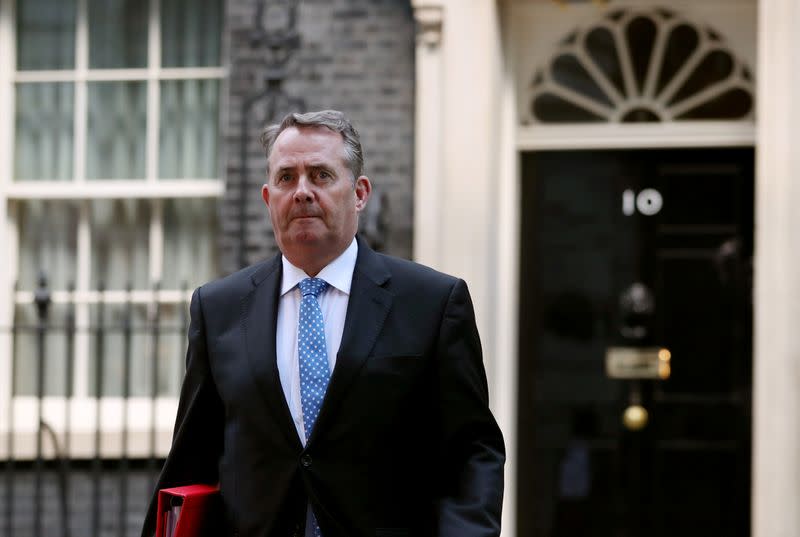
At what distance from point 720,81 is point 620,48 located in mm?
568

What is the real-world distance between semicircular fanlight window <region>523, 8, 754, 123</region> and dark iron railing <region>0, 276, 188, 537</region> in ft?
7.80

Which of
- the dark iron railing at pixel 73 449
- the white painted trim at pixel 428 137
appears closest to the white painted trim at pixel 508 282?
the white painted trim at pixel 428 137

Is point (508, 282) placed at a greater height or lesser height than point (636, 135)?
lesser

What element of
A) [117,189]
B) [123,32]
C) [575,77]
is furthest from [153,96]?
[575,77]

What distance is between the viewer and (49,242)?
310 inches

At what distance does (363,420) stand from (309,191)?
0.53 m

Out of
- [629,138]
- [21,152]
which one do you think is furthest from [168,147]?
[629,138]

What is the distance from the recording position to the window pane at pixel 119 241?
7.78 m

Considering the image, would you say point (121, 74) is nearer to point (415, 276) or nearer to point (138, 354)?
point (138, 354)

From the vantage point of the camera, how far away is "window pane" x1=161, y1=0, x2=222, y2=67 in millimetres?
7746

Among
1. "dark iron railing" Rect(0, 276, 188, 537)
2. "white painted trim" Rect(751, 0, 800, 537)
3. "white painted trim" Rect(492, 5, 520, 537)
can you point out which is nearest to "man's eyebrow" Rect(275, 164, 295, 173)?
"dark iron railing" Rect(0, 276, 188, 537)

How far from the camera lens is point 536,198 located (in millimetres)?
7555

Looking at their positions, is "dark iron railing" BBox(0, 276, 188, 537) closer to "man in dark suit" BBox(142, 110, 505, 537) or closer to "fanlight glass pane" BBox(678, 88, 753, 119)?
"fanlight glass pane" BBox(678, 88, 753, 119)

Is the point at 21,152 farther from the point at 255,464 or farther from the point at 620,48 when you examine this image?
the point at 255,464
